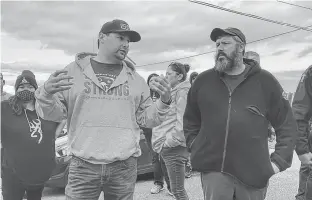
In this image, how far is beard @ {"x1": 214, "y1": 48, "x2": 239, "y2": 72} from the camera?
3727mm

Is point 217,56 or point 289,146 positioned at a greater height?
point 217,56

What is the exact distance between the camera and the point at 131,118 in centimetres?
363

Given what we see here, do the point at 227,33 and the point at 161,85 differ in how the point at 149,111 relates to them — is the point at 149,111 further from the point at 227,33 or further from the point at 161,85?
the point at 227,33

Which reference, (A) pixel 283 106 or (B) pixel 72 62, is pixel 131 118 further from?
(A) pixel 283 106

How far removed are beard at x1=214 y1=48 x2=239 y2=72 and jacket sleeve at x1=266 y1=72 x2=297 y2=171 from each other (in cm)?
31

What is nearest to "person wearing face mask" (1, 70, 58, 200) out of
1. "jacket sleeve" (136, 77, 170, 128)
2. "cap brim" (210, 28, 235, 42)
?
"jacket sleeve" (136, 77, 170, 128)

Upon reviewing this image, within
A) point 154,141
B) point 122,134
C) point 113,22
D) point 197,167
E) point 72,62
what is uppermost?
point 113,22

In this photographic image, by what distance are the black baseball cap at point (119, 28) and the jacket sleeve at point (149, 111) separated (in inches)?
15.7

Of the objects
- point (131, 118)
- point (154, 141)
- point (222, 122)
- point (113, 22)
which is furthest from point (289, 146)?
point (154, 141)

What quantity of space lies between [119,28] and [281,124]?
1.52 meters

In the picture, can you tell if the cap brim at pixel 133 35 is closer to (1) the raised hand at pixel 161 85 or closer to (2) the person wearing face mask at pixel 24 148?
(1) the raised hand at pixel 161 85

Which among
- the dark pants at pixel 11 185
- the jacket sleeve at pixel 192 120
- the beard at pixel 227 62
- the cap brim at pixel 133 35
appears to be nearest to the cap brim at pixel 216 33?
the beard at pixel 227 62

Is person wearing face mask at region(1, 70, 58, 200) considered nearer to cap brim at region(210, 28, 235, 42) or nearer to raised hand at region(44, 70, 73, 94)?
raised hand at region(44, 70, 73, 94)

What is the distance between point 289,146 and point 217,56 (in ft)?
3.04
